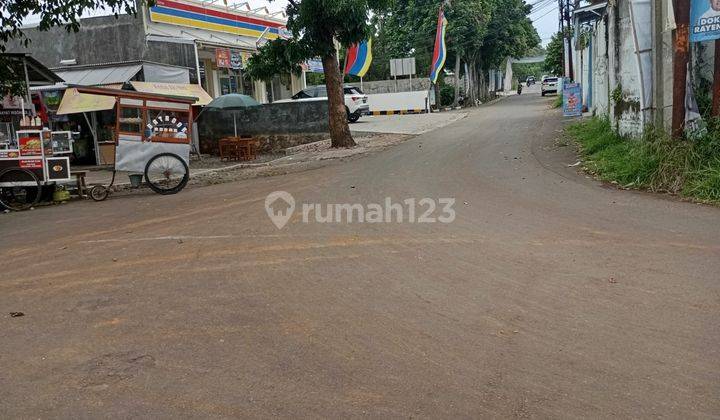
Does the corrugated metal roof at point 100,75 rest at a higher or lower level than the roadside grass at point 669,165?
higher

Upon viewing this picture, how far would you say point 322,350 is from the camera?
13.6ft

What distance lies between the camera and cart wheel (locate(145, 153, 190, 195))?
1216cm

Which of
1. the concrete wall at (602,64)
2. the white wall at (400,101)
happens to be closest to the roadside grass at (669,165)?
the concrete wall at (602,64)

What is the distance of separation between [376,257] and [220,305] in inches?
71.7

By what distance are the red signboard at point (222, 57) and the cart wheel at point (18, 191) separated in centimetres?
1277

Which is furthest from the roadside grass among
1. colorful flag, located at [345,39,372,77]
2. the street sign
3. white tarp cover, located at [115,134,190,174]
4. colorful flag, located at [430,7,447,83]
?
the street sign

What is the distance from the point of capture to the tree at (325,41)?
1709cm

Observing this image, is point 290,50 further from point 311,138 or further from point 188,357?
point 188,357

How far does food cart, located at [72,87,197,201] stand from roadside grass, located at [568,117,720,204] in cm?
791

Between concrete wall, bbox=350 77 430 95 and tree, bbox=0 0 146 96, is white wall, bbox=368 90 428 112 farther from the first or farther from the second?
tree, bbox=0 0 146 96

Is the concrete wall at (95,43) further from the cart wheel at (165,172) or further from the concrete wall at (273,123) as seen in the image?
the cart wheel at (165,172)

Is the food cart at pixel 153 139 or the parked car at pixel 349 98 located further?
the parked car at pixel 349 98

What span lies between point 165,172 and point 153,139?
2.24ft

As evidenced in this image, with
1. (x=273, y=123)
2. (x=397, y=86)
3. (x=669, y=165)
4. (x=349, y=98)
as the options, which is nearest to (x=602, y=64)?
(x=669, y=165)
